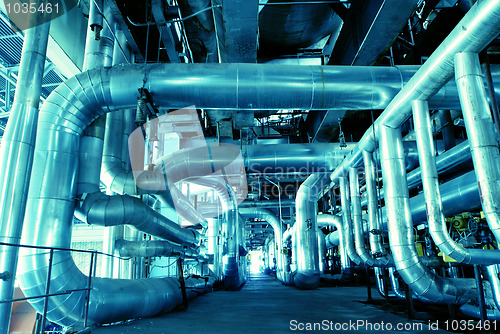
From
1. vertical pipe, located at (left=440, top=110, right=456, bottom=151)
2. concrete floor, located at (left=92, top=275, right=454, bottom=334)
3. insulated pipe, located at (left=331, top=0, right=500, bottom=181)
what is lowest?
concrete floor, located at (left=92, top=275, right=454, bottom=334)

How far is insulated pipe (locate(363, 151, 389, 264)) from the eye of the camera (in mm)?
5430

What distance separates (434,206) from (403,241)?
2.45 feet

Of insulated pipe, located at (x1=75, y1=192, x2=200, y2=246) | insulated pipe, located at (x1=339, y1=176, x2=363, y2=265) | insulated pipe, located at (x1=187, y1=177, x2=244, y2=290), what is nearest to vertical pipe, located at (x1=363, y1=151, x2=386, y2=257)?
insulated pipe, located at (x1=339, y1=176, x2=363, y2=265)

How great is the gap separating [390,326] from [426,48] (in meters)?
4.39

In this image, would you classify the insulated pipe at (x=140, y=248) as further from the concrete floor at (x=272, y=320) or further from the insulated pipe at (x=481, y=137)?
the insulated pipe at (x=481, y=137)

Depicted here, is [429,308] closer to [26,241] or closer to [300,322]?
[300,322]

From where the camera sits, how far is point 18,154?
4223mm

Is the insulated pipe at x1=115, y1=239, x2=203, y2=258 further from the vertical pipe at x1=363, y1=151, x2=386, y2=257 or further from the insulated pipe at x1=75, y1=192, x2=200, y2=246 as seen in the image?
the vertical pipe at x1=363, y1=151, x2=386, y2=257

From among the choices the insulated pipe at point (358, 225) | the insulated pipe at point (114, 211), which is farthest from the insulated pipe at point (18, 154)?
the insulated pipe at point (358, 225)

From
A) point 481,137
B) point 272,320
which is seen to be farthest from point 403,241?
point 272,320

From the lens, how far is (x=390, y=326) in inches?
178

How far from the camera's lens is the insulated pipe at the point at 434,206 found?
132 inches

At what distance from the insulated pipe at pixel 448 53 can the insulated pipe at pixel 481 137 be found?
131 mm

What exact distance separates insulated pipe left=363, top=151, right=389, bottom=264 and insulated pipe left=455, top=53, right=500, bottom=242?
254cm
